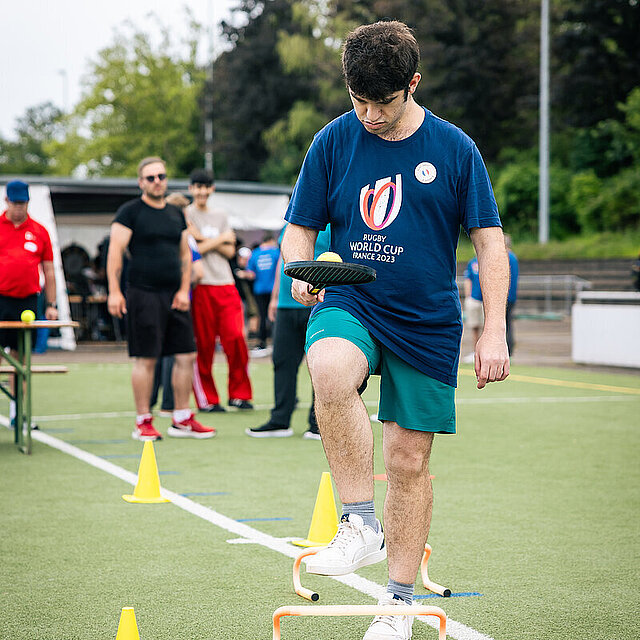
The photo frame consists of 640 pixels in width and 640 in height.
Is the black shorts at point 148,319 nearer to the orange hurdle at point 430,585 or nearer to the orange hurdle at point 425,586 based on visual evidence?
the orange hurdle at point 425,586

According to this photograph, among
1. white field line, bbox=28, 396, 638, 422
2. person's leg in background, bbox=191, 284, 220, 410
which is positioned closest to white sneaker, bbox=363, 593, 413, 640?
person's leg in background, bbox=191, 284, 220, 410

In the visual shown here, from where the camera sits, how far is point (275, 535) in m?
5.42

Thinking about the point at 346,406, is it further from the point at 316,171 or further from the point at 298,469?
the point at 298,469

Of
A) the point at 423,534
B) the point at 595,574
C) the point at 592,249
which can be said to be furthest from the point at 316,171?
the point at 592,249

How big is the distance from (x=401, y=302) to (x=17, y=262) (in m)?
5.99

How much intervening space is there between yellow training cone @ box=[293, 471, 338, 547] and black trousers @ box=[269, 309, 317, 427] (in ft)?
12.0

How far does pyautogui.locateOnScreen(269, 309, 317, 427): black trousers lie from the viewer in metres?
8.89

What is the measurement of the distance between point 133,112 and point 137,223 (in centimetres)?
5256

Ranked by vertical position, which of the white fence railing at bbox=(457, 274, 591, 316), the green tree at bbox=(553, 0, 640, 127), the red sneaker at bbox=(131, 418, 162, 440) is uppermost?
the green tree at bbox=(553, 0, 640, 127)

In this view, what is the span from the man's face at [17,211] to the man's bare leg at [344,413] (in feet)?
19.3

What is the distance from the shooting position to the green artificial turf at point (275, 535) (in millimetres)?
4031

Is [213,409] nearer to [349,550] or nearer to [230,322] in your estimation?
[230,322]

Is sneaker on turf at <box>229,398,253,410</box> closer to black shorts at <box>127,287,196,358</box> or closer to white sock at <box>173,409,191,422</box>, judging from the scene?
white sock at <box>173,409,191,422</box>

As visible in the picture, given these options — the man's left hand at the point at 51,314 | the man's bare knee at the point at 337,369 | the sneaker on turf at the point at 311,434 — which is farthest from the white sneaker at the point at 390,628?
the man's left hand at the point at 51,314
